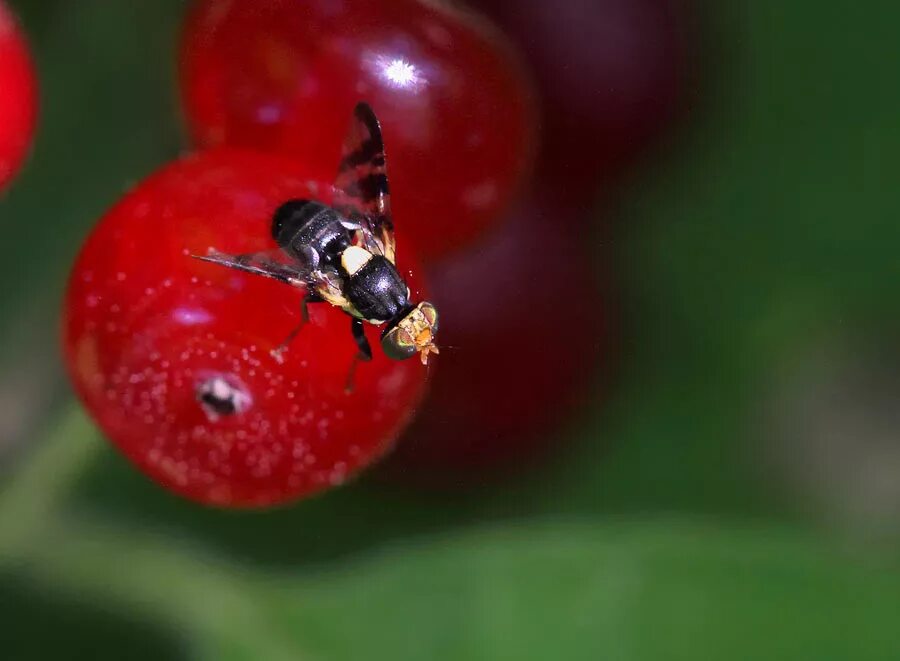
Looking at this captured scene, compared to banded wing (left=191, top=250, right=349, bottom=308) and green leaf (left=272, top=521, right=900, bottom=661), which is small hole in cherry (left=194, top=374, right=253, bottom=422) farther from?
green leaf (left=272, top=521, right=900, bottom=661)

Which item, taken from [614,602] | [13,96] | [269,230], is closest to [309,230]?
[269,230]

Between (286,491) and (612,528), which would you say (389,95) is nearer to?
(286,491)

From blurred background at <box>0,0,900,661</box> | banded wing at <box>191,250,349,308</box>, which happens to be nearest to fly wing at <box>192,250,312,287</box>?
banded wing at <box>191,250,349,308</box>

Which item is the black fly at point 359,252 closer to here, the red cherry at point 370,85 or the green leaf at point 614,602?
the red cherry at point 370,85

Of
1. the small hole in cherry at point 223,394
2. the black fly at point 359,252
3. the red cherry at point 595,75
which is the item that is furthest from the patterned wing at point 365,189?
the red cherry at point 595,75

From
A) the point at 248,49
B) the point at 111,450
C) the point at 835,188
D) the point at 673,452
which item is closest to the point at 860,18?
the point at 835,188

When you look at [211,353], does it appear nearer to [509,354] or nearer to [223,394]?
[223,394]
